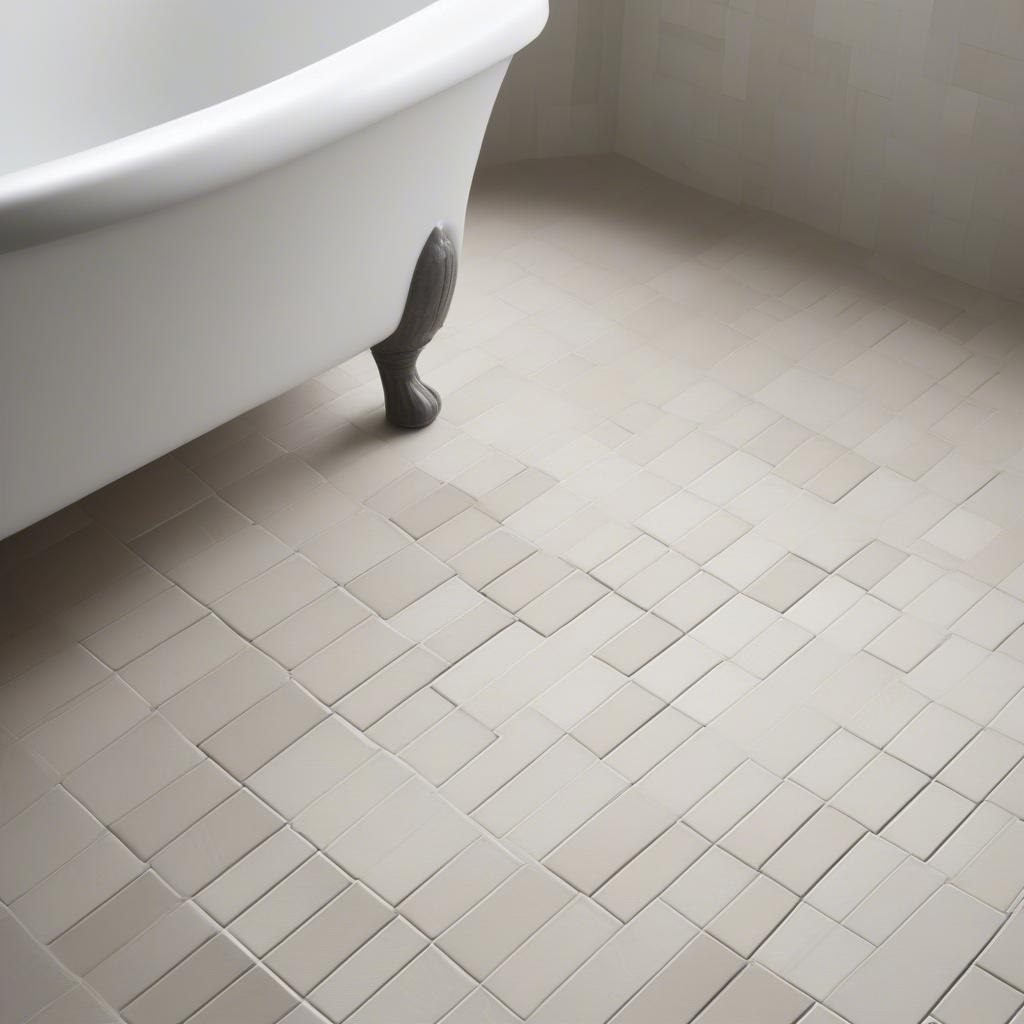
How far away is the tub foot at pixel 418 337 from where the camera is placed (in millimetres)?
1977

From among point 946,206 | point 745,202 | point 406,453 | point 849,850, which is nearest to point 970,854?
point 849,850

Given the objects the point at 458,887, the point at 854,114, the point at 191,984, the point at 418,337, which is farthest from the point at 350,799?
the point at 854,114

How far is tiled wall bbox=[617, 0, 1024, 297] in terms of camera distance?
2.41 m

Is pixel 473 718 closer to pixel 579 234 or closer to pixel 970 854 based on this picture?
pixel 970 854

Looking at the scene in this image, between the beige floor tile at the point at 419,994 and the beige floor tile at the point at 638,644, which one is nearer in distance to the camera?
the beige floor tile at the point at 419,994

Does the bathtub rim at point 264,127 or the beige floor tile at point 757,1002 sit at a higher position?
the bathtub rim at point 264,127

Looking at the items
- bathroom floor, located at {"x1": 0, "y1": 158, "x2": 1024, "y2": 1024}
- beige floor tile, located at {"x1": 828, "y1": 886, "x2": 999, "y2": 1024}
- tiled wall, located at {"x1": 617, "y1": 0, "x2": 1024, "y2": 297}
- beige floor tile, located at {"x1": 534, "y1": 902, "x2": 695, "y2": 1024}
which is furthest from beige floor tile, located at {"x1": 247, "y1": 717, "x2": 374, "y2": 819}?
tiled wall, located at {"x1": 617, "y1": 0, "x2": 1024, "y2": 297}

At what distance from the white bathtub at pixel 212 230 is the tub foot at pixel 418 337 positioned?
0.10 feet

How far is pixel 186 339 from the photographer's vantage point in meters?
1.66

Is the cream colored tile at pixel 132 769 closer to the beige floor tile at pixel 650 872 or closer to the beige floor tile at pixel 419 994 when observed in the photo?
the beige floor tile at pixel 419 994

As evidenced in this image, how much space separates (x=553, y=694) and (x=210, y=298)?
66cm

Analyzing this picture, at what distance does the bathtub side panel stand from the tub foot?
0.02m

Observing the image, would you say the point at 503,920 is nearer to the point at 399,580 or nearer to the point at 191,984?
the point at 191,984

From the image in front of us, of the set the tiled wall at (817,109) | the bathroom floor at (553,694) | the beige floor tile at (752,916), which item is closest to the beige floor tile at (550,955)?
the bathroom floor at (553,694)
